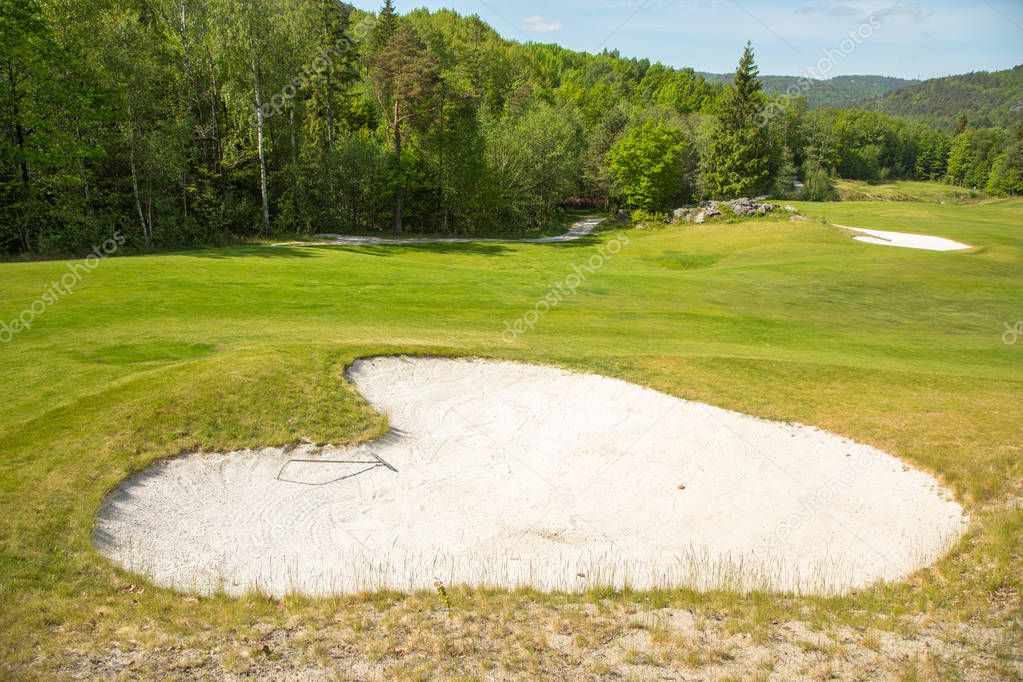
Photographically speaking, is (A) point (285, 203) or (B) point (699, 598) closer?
(B) point (699, 598)

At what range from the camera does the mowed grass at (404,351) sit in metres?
6.62

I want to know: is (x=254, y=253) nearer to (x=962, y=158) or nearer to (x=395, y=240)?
(x=395, y=240)

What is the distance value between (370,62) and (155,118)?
A: 18.7m

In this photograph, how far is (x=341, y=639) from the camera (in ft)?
21.0

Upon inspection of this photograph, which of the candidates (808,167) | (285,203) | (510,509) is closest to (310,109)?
(285,203)

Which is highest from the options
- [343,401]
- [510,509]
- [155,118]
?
[155,118]

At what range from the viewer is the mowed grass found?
261 inches

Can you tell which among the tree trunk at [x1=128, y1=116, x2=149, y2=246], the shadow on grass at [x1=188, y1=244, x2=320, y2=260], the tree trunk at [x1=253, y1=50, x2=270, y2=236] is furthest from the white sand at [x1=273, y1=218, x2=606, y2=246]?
the tree trunk at [x1=128, y1=116, x2=149, y2=246]

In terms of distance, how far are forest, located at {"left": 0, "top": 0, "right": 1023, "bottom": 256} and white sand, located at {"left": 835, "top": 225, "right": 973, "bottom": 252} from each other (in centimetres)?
2653

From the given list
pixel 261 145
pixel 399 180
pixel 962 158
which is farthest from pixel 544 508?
pixel 962 158

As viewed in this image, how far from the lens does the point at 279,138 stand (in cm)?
4800

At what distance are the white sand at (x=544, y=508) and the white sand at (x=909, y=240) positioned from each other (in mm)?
34453

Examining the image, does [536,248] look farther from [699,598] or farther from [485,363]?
[699,598]

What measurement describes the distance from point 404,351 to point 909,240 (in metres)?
41.4
